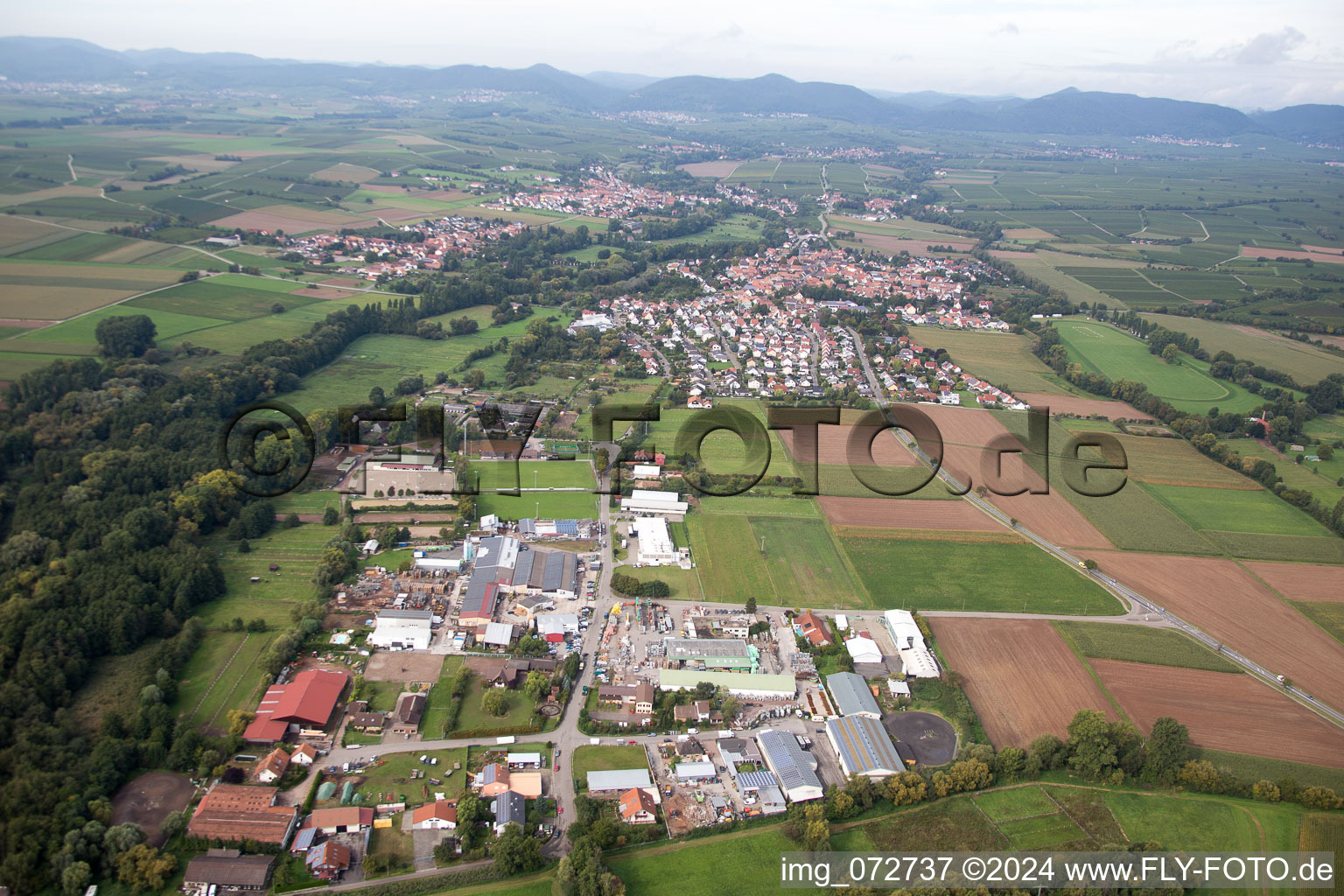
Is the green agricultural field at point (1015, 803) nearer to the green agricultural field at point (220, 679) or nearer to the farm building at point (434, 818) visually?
the farm building at point (434, 818)

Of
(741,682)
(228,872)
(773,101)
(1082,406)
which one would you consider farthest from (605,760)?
(773,101)

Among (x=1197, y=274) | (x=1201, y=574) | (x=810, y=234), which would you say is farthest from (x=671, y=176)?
(x=1201, y=574)

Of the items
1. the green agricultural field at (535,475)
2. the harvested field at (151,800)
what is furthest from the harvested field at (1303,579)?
the harvested field at (151,800)

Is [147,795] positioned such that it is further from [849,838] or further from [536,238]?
[536,238]

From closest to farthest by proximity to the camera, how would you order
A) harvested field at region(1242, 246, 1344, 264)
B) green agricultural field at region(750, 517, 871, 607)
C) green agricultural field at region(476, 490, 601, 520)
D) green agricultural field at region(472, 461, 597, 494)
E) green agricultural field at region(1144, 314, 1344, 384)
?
green agricultural field at region(750, 517, 871, 607) < green agricultural field at region(476, 490, 601, 520) < green agricultural field at region(472, 461, 597, 494) < green agricultural field at region(1144, 314, 1344, 384) < harvested field at region(1242, 246, 1344, 264)

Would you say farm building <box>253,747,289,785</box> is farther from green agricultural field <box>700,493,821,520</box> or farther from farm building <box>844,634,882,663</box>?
green agricultural field <box>700,493,821,520</box>

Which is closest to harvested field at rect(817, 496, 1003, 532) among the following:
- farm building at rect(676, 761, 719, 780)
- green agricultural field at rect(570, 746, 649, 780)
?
farm building at rect(676, 761, 719, 780)
